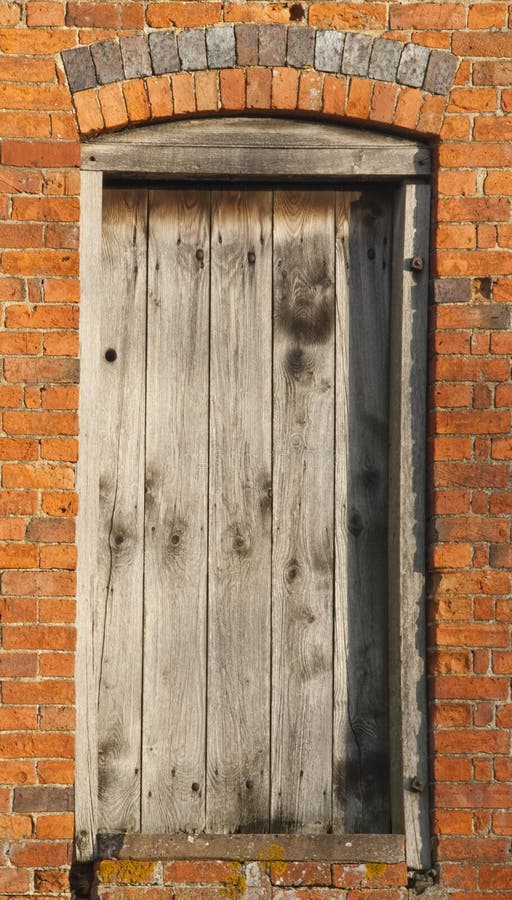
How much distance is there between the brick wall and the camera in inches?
127

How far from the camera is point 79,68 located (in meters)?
3.33

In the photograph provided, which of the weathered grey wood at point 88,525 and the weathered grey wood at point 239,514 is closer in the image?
the weathered grey wood at point 88,525

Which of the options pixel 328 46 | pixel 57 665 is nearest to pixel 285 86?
pixel 328 46

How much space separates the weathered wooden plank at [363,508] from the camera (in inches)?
136

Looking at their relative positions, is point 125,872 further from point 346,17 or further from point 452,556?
point 346,17

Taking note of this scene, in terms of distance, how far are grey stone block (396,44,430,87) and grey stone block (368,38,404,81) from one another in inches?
0.7

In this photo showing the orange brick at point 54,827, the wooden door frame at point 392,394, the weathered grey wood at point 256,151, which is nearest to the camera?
the orange brick at point 54,827

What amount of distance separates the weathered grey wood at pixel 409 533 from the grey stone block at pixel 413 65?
1.11 feet

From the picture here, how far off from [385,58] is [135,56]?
0.82 m

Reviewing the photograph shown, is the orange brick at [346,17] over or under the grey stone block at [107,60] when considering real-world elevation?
over

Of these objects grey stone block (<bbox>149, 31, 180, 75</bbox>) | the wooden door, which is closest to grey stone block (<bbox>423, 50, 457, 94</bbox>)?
the wooden door

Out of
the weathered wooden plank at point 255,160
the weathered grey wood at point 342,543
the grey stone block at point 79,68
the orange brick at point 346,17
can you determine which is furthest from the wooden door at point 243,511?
the orange brick at point 346,17

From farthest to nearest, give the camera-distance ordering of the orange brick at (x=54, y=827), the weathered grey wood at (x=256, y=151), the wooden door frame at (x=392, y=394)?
1. the weathered grey wood at (x=256, y=151)
2. the wooden door frame at (x=392, y=394)
3. the orange brick at (x=54, y=827)

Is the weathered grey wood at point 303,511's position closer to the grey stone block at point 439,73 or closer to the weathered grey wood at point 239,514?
the weathered grey wood at point 239,514
